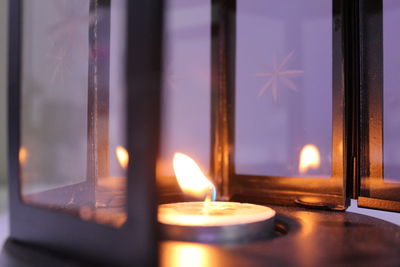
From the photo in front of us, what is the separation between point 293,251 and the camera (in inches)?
15.0

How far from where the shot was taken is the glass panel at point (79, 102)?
23.4 inches

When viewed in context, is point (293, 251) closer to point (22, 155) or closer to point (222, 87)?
point (22, 155)

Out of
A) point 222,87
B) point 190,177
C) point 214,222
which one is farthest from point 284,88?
point 214,222

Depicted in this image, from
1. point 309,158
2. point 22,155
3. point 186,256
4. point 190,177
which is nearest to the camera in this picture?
point 186,256

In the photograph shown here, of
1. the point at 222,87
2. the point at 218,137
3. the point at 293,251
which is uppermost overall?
the point at 222,87

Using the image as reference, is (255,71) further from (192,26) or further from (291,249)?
(291,249)

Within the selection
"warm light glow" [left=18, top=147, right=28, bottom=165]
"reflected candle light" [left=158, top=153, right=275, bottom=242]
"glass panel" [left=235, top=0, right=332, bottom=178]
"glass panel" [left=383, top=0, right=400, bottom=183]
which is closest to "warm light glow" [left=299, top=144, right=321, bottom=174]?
"glass panel" [left=235, top=0, right=332, bottom=178]

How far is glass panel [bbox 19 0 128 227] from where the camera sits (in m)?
0.59

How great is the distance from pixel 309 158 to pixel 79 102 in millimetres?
436

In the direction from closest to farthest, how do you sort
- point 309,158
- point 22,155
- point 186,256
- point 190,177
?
point 186,256 < point 22,155 < point 190,177 < point 309,158

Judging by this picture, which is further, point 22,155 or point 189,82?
point 189,82

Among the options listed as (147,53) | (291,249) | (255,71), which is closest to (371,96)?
(255,71)

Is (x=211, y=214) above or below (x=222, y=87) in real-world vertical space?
below

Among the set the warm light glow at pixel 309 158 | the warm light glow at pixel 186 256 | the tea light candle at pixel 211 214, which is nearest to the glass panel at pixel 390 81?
the warm light glow at pixel 309 158
